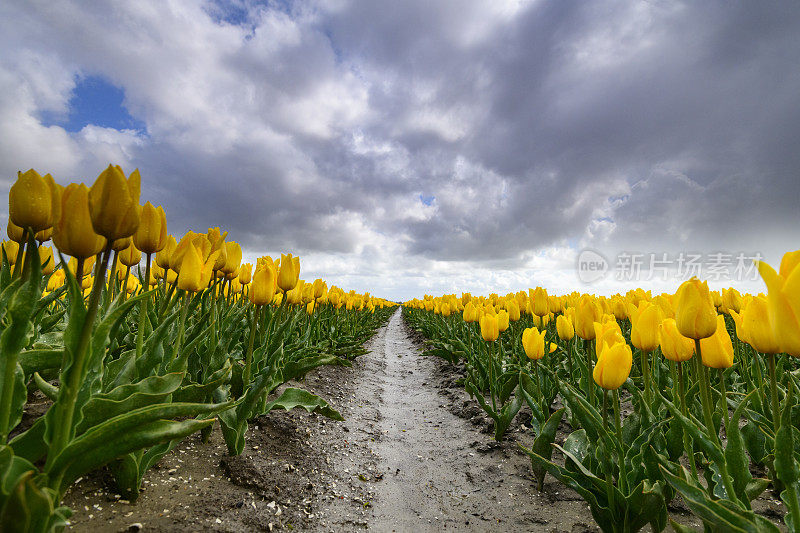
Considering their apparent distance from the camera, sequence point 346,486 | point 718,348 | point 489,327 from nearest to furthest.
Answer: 1. point 718,348
2. point 346,486
3. point 489,327

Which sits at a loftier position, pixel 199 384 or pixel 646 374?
Answer: pixel 646 374

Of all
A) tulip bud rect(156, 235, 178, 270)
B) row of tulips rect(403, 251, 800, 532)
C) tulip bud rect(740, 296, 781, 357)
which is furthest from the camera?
tulip bud rect(156, 235, 178, 270)

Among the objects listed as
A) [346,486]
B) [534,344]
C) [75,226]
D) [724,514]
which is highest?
[75,226]

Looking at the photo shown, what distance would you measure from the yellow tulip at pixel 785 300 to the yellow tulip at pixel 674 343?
2.26 ft

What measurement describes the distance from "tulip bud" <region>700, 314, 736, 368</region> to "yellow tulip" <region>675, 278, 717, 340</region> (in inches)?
5.4

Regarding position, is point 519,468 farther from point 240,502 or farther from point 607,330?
point 240,502

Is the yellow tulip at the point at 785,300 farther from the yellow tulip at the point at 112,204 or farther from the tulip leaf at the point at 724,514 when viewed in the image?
the yellow tulip at the point at 112,204

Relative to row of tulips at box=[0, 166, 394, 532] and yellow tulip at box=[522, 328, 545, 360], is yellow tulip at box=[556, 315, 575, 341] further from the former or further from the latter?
row of tulips at box=[0, 166, 394, 532]

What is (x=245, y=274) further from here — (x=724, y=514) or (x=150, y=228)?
(x=724, y=514)

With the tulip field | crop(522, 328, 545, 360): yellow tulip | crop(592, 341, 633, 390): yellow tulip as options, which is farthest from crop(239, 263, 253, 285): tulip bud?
crop(592, 341, 633, 390): yellow tulip

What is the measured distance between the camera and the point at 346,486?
345 cm

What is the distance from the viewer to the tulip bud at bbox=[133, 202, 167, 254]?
229 cm

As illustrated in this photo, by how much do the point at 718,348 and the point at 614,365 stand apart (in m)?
0.53

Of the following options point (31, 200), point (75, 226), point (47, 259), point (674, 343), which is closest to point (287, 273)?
point (47, 259)
